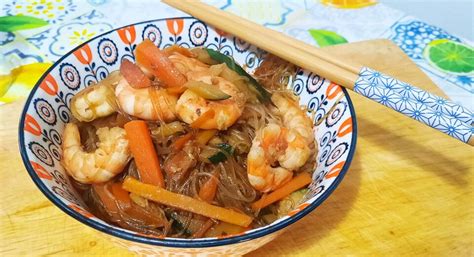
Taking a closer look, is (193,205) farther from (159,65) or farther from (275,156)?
(159,65)

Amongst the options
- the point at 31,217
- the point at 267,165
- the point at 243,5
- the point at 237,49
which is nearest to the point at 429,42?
the point at 243,5

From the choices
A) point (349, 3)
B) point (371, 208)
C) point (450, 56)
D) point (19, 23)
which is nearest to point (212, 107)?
point (371, 208)

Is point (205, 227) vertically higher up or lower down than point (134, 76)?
lower down

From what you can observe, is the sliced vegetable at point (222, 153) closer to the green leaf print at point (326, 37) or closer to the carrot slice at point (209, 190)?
the carrot slice at point (209, 190)

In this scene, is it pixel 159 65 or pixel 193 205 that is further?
pixel 159 65

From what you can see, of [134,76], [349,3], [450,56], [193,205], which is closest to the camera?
[193,205]
